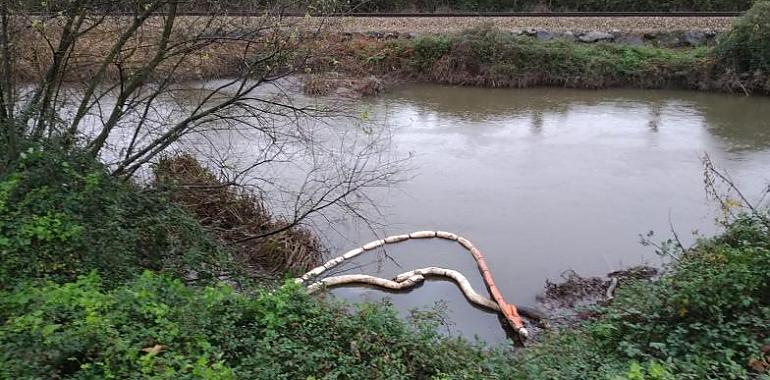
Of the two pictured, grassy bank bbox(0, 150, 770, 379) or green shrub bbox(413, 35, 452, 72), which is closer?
grassy bank bbox(0, 150, 770, 379)

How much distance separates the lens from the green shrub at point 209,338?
11.5 feet

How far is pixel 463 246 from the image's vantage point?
7980 mm

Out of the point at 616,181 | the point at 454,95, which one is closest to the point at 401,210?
the point at 616,181

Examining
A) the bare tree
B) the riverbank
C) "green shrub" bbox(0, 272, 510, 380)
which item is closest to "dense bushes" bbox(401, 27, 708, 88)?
the riverbank

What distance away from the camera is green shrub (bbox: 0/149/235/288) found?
4543 mm

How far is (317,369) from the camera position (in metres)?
4.17

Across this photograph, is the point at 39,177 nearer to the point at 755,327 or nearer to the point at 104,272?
the point at 104,272

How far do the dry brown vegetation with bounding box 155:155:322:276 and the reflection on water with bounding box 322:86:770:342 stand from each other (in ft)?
2.18

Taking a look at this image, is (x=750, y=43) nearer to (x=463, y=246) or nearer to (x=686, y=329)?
(x=463, y=246)

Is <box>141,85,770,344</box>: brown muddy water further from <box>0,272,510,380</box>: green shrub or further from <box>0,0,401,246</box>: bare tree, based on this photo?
<box>0,272,510,380</box>: green shrub

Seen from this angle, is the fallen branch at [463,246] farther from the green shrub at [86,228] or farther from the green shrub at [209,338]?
the green shrub at [209,338]

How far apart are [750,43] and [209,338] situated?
15.4 meters

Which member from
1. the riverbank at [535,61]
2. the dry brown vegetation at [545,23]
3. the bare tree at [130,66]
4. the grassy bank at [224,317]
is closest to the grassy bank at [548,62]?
the riverbank at [535,61]

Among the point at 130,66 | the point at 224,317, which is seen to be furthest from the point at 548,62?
the point at 224,317
